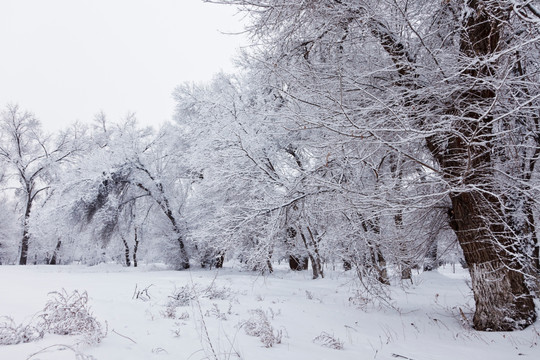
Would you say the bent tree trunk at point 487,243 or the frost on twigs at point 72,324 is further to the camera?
the bent tree trunk at point 487,243

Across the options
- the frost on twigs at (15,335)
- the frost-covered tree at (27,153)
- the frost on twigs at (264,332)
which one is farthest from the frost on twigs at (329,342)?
the frost-covered tree at (27,153)

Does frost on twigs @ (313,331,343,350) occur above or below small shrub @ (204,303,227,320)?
below

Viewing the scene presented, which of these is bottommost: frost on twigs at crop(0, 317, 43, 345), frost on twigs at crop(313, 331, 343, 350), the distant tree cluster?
frost on twigs at crop(313, 331, 343, 350)

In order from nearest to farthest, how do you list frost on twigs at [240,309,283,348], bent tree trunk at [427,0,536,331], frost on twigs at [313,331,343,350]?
frost on twigs at [240,309,283,348] → frost on twigs at [313,331,343,350] → bent tree trunk at [427,0,536,331]

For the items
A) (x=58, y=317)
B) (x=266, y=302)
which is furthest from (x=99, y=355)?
(x=266, y=302)

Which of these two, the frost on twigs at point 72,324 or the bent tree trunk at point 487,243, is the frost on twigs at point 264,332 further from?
the bent tree trunk at point 487,243

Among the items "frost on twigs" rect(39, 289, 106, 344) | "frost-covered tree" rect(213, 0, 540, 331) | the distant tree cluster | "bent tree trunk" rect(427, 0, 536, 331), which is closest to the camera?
"frost on twigs" rect(39, 289, 106, 344)

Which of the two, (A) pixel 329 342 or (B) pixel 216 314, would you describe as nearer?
(A) pixel 329 342

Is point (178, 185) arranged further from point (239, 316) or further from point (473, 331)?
point (473, 331)

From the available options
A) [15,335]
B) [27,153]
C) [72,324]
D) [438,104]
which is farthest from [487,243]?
[27,153]

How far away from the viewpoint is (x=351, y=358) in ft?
9.38

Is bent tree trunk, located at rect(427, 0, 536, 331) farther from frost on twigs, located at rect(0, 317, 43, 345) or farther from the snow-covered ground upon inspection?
frost on twigs, located at rect(0, 317, 43, 345)

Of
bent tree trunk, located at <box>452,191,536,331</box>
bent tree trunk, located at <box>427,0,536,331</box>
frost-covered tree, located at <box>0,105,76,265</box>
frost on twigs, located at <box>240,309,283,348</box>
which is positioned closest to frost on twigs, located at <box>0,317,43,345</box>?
frost on twigs, located at <box>240,309,283,348</box>

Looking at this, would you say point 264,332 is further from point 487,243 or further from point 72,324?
point 487,243
